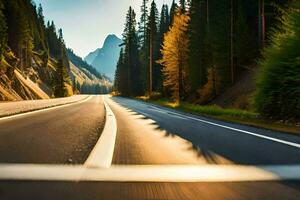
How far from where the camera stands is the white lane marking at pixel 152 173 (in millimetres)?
3957

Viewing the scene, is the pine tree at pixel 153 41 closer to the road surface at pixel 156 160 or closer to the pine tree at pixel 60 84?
the pine tree at pixel 60 84

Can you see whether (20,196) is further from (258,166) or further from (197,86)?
(197,86)

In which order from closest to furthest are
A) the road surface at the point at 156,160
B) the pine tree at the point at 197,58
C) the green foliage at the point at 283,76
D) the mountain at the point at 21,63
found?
the road surface at the point at 156,160 → the green foliage at the point at 283,76 → the pine tree at the point at 197,58 → the mountain at the point at 21,63

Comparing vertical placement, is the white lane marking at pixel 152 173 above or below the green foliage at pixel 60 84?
below

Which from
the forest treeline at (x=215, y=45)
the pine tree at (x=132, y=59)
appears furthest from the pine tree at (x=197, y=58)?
the pine tree at (x=132, y=59)

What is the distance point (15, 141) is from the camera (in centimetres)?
718

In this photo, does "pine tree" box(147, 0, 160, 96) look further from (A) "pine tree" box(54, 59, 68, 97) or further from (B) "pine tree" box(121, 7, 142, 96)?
(A) "pine tree" box(54, 59, 68, 97)

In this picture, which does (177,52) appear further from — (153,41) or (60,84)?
(60,84)

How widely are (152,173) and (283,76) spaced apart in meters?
11.5

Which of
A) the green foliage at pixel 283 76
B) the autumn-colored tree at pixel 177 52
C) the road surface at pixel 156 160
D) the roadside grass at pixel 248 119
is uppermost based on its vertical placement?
the autumn-colored tree at pixel 177 52

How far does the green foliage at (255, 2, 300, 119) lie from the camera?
1404 centimetres

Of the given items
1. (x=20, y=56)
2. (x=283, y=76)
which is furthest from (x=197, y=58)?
(x=20, y=56)

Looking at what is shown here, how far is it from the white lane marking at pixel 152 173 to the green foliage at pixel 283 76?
32.6 ft

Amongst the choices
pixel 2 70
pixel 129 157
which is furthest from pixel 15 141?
pixel 2 70
